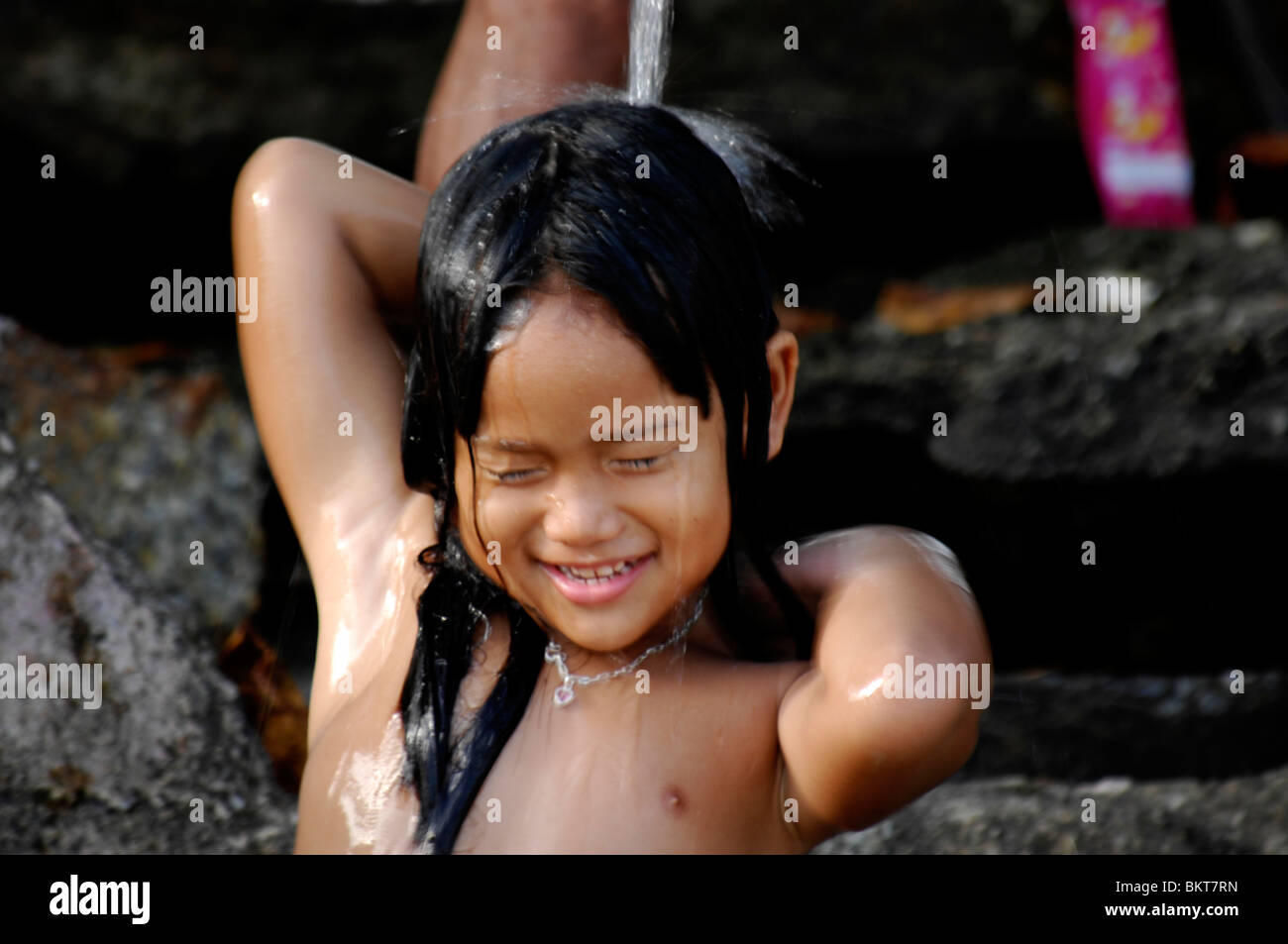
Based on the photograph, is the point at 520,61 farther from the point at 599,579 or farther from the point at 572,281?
the point at 599,579

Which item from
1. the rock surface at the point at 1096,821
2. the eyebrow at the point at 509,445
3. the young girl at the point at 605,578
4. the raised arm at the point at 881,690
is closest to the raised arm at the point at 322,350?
the young girl at the point at 605,578

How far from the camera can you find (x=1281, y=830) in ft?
8.99

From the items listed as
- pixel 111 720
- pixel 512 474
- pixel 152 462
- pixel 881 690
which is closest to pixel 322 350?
pixel 512 474

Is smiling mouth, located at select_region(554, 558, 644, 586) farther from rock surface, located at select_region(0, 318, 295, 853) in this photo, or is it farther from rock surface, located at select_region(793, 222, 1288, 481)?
rock surface, located at select_region(793, 222, 1288, 481)

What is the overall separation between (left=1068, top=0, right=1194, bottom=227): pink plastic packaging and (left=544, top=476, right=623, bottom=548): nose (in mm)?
3605

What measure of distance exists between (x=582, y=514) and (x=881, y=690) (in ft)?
1.38

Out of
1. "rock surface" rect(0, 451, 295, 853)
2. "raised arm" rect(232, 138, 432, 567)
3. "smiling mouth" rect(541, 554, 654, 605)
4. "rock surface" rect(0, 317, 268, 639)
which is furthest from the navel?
"rock surface" rect(0, 317, 268, 639)

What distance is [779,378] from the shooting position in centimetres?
214

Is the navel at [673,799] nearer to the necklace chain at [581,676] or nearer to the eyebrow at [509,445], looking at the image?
the necklace chain at [581,676]

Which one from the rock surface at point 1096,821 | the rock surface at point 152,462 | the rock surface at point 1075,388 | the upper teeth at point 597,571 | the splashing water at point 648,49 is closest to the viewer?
the upper teeth at point 597,571

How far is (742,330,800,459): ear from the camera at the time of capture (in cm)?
212

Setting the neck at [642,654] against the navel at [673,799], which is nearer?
the navel at [673,799]

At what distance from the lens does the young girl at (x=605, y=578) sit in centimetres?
190

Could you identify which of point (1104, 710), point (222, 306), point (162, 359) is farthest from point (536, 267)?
point (222, 306)
